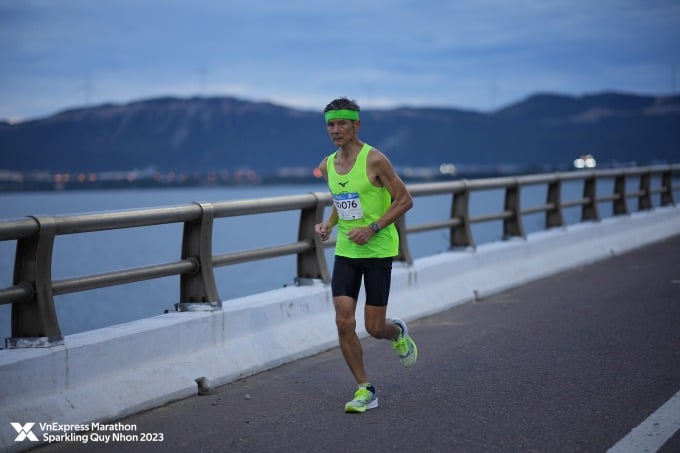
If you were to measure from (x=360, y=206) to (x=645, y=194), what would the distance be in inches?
711

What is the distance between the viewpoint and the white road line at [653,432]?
604 centimetres

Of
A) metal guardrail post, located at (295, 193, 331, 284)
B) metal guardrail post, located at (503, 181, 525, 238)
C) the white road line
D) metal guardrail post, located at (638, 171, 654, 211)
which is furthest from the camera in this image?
metal guardrail post, located at (638, 171, 654, 211)

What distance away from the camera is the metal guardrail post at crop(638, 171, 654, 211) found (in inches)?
957

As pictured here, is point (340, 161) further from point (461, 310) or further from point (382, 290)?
point (461, 310)

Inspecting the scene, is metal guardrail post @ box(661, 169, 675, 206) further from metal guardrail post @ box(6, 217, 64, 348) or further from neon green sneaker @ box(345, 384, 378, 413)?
metal guardrail post @ box(6, 217, 64, 348)

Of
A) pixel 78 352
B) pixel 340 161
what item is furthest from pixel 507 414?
pixel 78 352

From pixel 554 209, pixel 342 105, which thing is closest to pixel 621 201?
pixel 554 209

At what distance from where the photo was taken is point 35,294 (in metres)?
6.89

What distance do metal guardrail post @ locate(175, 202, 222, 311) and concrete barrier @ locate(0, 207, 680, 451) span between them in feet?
0.52

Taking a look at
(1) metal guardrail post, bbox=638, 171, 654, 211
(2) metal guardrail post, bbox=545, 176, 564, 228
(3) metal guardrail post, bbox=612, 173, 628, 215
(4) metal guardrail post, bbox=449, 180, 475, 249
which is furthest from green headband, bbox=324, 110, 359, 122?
(1) metal guardrail post, bbox=638, 171, 654, 211

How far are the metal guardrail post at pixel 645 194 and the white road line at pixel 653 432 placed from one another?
58.3 feet

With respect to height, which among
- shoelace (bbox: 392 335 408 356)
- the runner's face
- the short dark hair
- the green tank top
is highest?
the short dark hair

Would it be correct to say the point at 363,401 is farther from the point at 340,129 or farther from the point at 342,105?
the point at 342,105

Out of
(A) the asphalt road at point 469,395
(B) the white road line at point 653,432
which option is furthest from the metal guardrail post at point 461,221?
(B) the white road line at point 653,432
